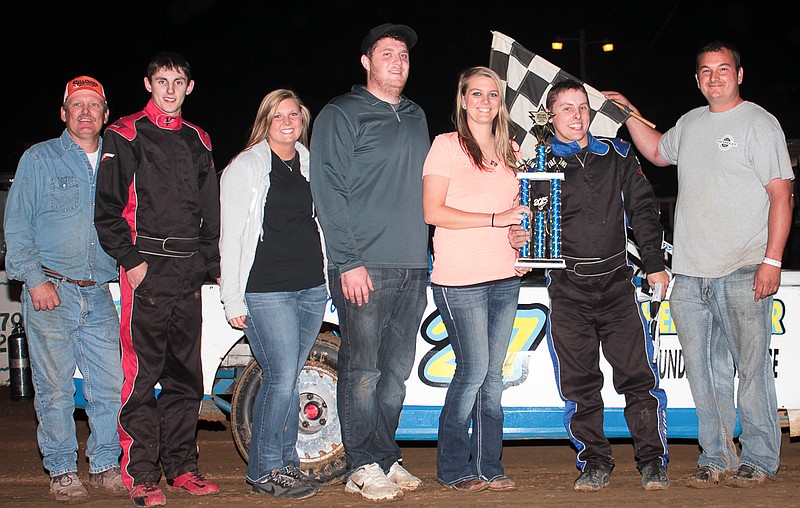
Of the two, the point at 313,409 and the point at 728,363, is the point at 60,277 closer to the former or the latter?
the point at 313,409

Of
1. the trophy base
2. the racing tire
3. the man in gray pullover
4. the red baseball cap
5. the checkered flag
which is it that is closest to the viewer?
the man in gray pullover

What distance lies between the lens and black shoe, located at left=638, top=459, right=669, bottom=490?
4156 mm

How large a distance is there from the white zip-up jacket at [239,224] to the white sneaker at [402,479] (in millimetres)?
1184

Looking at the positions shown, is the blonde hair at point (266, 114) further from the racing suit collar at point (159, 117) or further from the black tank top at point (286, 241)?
the racing suit collar at point (159, 117)

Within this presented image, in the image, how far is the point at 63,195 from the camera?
13.9 ft

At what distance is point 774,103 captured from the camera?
88.8 feet

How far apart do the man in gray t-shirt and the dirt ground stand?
0.25 metres

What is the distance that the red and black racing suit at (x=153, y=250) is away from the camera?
3.97 metres

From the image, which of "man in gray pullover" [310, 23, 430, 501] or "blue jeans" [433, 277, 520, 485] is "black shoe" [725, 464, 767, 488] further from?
"man in gray pullover" [310, 23, 430, 501]

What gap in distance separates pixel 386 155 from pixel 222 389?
228 cm

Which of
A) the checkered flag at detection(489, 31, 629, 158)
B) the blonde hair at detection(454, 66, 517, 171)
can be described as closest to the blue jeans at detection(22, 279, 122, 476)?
the blonde hair at detection(454, 66, 517, 171)

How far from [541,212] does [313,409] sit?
1815 millimetres

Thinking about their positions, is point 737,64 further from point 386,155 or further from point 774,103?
point 774,103

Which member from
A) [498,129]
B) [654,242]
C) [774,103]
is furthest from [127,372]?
[774,103]
